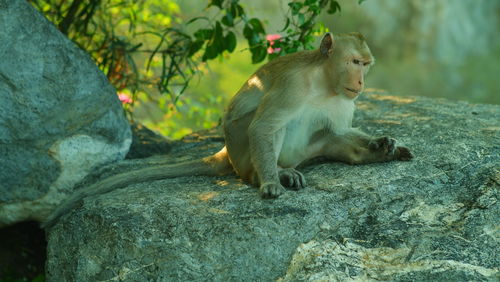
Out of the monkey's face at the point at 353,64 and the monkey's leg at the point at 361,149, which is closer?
the monkey's face at the point at 353,64

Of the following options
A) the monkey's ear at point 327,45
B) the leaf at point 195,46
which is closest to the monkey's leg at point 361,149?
the monkey's ear at point 327,45

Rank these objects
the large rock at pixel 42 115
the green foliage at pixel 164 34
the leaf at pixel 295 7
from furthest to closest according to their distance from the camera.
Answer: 1. the green foliage at pixel 164 34
2. the leaf at pixel 295 7
3. the large rock at pixel 42 115

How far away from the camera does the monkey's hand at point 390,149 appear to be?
414 cm

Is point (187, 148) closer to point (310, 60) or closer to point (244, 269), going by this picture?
point (310, 60)

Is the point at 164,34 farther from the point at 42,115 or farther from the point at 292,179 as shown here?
the point at 292,179

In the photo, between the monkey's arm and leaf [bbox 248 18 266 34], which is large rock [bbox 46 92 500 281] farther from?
leaf [bbox 248 18 266 34]

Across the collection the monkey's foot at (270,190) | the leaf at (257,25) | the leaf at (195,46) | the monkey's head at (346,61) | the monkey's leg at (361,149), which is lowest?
the monkey's foot at (270,190)

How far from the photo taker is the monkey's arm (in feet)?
12.7

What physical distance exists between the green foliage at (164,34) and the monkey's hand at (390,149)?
1385 millimetres

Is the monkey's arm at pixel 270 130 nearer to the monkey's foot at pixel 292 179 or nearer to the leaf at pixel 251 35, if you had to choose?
the monkey's foot at pixel 292 179

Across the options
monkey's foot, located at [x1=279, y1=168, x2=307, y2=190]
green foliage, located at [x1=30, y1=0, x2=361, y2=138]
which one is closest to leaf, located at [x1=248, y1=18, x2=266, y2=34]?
green foliage, located at [x1=30, y1=0, x2=361, y2=138]

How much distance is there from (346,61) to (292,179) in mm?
838

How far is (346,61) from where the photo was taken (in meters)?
4.04

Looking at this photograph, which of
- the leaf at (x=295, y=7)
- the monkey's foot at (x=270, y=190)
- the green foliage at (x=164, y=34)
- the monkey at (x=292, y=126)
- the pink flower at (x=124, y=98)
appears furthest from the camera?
the pink flower at (x=124, y=98)
